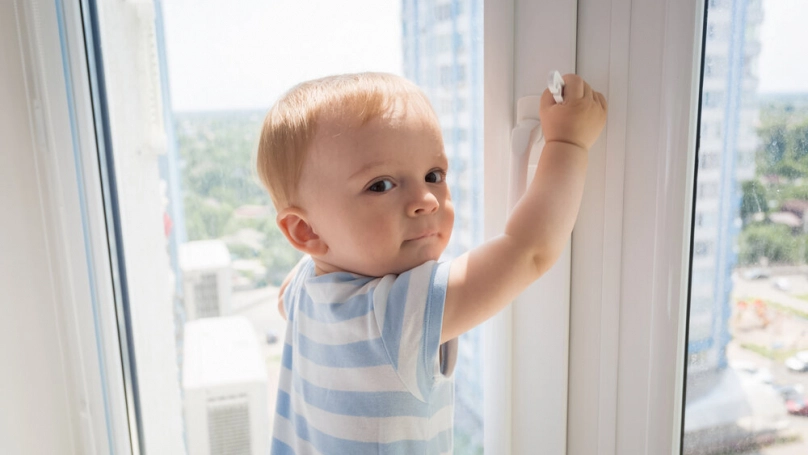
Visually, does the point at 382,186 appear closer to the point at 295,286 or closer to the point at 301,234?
the point at 301,234

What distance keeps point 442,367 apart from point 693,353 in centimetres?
29

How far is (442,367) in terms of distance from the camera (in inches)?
29.3

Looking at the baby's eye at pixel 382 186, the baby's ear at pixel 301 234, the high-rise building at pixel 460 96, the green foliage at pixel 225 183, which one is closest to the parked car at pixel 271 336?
the green foliage at pixel 225 183

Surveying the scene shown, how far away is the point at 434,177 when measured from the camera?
762 mm

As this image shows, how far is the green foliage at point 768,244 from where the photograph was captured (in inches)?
23.9

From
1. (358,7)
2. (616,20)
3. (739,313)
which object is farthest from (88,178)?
(739,313)

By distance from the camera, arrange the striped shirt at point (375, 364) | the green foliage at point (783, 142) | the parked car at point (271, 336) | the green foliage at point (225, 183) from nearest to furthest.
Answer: the green foliage at point (783, 142), the striped shirt at point (375, 364), the green foliage at point (225, 183), the parked car at point (271, 336)

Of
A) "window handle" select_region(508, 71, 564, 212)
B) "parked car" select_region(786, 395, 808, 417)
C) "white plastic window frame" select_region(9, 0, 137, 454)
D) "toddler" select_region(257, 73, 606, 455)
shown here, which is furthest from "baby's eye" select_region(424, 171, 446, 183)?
"white plastic window frame" select_region(9, 0, 137, 454)

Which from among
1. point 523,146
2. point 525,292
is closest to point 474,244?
point 525,292

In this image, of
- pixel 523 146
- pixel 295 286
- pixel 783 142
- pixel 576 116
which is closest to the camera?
pixel 783 142

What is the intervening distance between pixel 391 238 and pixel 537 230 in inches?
6.7

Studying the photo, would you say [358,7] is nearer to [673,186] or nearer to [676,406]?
[673,186]

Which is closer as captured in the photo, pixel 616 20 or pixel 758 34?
pixel 758 34

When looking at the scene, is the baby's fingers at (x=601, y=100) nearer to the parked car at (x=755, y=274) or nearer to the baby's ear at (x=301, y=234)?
the parked car at (x=755, y=274)
